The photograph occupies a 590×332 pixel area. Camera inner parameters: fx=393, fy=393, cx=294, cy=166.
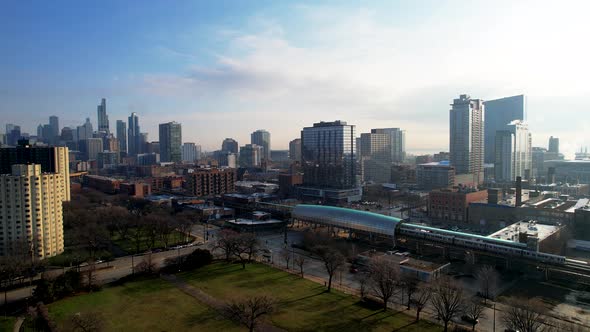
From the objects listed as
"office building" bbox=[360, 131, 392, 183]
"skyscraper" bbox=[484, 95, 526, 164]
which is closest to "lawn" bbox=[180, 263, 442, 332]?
"office building" bbox=[360, 131, 392, 183]

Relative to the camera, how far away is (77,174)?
121m

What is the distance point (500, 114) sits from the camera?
528ft

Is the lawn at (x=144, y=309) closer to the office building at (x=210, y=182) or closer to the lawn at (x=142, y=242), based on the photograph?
the lawn at (x=142, y=242)

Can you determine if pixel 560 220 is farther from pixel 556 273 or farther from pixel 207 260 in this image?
pixel 207 260

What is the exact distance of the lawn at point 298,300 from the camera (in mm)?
23828

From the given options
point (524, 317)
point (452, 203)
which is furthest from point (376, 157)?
point (524, 317)

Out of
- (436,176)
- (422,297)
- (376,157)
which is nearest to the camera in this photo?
(422,297)

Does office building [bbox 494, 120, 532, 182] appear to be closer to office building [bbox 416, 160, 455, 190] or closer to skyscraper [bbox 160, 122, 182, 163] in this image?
office building [bbox 416, 160, 455, 190]

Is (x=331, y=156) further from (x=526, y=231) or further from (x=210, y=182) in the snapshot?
(x=526, y=231)

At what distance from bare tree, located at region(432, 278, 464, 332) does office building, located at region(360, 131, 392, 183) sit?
331ft

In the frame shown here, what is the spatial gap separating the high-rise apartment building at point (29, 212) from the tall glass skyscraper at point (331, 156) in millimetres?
52515

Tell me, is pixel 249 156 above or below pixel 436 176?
above

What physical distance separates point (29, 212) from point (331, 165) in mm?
55360

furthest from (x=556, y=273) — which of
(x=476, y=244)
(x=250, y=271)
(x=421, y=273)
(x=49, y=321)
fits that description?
(x=49, y=321)
